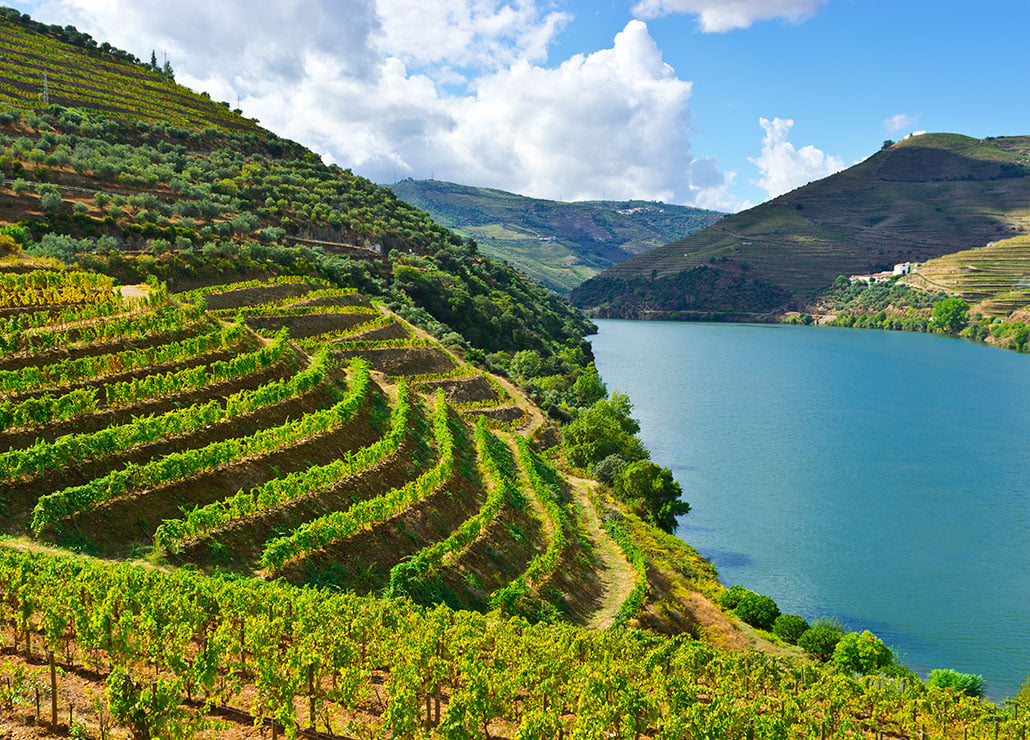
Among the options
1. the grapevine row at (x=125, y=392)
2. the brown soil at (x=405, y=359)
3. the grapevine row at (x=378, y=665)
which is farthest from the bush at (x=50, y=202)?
the grapevine row at (x=378, y=665)

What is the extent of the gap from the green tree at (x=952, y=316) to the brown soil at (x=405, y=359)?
7283 inches

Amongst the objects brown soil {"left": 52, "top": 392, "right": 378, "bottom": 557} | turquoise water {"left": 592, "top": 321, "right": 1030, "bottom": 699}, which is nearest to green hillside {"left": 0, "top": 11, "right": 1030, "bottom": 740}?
brown soil {"left": 52, "top": 392, "right": 378, "bottom": 557}

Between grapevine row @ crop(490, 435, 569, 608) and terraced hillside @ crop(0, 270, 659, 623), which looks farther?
grapevine row @ crop(490, 435, 569, 608)

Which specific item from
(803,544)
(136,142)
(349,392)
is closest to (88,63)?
(136,142)

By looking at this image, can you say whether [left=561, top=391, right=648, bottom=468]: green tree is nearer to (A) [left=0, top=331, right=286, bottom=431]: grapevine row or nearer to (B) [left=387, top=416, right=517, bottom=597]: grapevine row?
(B) [left=387, top=416, right=517, bottom=597]: grapevine row

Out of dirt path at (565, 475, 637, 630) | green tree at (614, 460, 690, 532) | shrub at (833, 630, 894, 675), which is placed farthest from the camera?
green tree at (614, 460, 690, 532)

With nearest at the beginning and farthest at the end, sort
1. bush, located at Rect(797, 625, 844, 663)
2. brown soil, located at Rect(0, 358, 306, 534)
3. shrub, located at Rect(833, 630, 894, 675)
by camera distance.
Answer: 1. brown soil, located at Rect(0, 358, 306, 534)
2. shrub, located at Rect(833, 630, 894, 675)
3. bush, located at Rect(797, 625, 844, 663)

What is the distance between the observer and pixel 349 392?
38.2 metres

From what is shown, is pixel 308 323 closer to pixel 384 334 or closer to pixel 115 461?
pixel 384 334

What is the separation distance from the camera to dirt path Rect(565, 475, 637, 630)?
30861mm

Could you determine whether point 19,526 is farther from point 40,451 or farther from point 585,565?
point 585,565

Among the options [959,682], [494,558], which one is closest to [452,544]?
[494,558]

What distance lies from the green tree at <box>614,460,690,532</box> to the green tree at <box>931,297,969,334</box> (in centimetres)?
18317

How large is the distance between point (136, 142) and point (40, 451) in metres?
93.8
